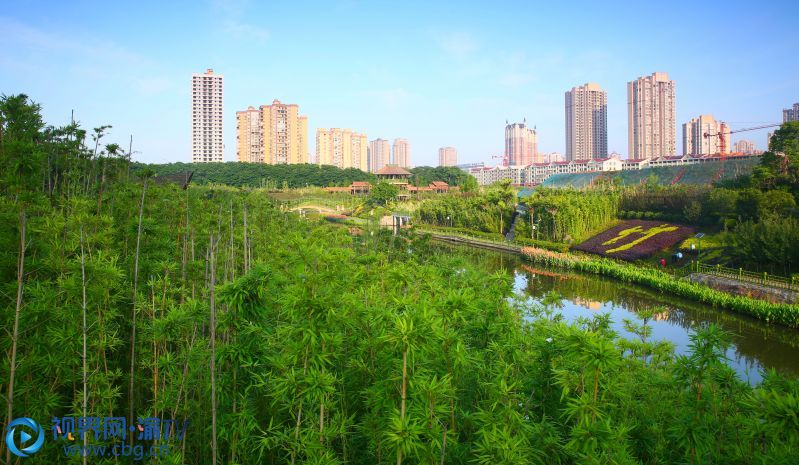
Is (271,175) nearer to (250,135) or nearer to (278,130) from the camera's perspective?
(278,130)

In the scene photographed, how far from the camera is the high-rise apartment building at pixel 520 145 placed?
113 metres

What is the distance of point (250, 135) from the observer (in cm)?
6234

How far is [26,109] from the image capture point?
6.56 metres

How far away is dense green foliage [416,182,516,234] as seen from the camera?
27.1 m

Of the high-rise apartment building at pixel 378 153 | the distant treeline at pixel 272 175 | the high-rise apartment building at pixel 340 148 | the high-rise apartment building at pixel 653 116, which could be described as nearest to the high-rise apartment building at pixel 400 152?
the high-rise apartment building at pixel 378 153

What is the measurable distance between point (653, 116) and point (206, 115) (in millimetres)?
56802

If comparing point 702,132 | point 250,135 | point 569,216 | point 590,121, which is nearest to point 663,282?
point 569,216

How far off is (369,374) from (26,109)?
243 inches

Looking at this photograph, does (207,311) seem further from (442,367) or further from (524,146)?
(524,146)

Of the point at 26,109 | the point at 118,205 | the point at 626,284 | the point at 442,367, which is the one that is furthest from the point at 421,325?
the point at 626,284

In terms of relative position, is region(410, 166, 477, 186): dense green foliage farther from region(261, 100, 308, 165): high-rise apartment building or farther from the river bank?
the river bank

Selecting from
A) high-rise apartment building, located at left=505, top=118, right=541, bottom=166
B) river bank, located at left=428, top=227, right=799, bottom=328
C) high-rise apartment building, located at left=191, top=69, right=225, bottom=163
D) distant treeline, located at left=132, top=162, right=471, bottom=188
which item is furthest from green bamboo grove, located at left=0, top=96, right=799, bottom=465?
high-rise apartment building, located at left=505, top=118, right=541, bottom=166

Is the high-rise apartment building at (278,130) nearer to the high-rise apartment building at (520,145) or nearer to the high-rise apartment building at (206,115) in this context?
the high-rise apartment building at (206,115)

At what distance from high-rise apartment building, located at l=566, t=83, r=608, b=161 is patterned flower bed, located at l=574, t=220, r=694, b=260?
65777mm
